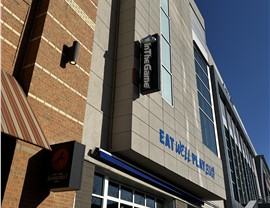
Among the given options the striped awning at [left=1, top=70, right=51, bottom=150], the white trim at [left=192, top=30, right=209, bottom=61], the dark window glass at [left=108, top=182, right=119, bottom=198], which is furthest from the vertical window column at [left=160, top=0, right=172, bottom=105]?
the striped awning at [left=1, top=70, right=51, bottom=150]

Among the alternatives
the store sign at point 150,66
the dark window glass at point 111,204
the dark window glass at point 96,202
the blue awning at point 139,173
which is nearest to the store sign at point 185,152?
the blue awning at point 139,173

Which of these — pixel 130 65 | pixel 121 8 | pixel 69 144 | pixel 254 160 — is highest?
pixel 254 160

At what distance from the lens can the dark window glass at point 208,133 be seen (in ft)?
67.6

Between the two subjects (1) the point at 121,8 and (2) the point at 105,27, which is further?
(1) the point at 121,8

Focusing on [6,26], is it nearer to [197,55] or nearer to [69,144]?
[69,144]

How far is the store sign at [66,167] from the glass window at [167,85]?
7759 mm

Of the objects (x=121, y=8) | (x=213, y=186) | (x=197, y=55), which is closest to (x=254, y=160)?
(x=197, y=55)

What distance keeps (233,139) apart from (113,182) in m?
31.0

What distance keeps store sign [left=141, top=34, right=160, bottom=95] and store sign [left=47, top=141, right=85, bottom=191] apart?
504 centimetres

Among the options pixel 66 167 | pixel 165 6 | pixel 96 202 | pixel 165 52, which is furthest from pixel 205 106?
pixel 66 167

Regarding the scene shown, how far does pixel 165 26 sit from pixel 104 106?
806 centimetres

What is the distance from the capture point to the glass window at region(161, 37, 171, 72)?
16.0 meters

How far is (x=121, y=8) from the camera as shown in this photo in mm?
14688

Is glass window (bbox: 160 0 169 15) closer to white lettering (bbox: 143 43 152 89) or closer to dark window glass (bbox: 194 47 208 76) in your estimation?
white lettering (bbox: 143 43 152 89)
